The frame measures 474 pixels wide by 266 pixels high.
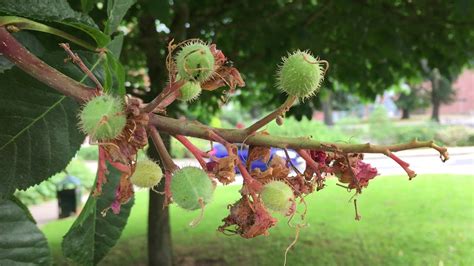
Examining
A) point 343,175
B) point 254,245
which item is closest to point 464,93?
point 254,245

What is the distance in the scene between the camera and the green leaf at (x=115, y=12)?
112cm

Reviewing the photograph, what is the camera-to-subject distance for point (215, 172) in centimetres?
89

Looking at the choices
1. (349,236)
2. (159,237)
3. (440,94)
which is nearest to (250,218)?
(159,237)

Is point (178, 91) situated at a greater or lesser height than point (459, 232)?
greater

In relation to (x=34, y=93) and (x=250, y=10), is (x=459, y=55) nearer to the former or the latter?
(x=250, y=10)

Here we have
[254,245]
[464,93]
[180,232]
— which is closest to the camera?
[254,245]

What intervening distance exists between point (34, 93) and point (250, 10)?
3.51m

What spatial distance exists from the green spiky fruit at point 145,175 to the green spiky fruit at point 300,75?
10.4 inches

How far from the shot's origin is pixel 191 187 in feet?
2.81

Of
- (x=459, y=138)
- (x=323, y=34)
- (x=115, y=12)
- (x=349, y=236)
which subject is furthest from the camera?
(x=459, y=138)

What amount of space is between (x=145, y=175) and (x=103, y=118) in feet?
0.54

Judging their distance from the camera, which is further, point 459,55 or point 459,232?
point 459,232

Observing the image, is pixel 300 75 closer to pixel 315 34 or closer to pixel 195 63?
pixel 195 63

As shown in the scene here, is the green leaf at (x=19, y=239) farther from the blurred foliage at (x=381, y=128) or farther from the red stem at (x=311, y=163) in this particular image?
the blurred foliage at (x=381, y=128)
